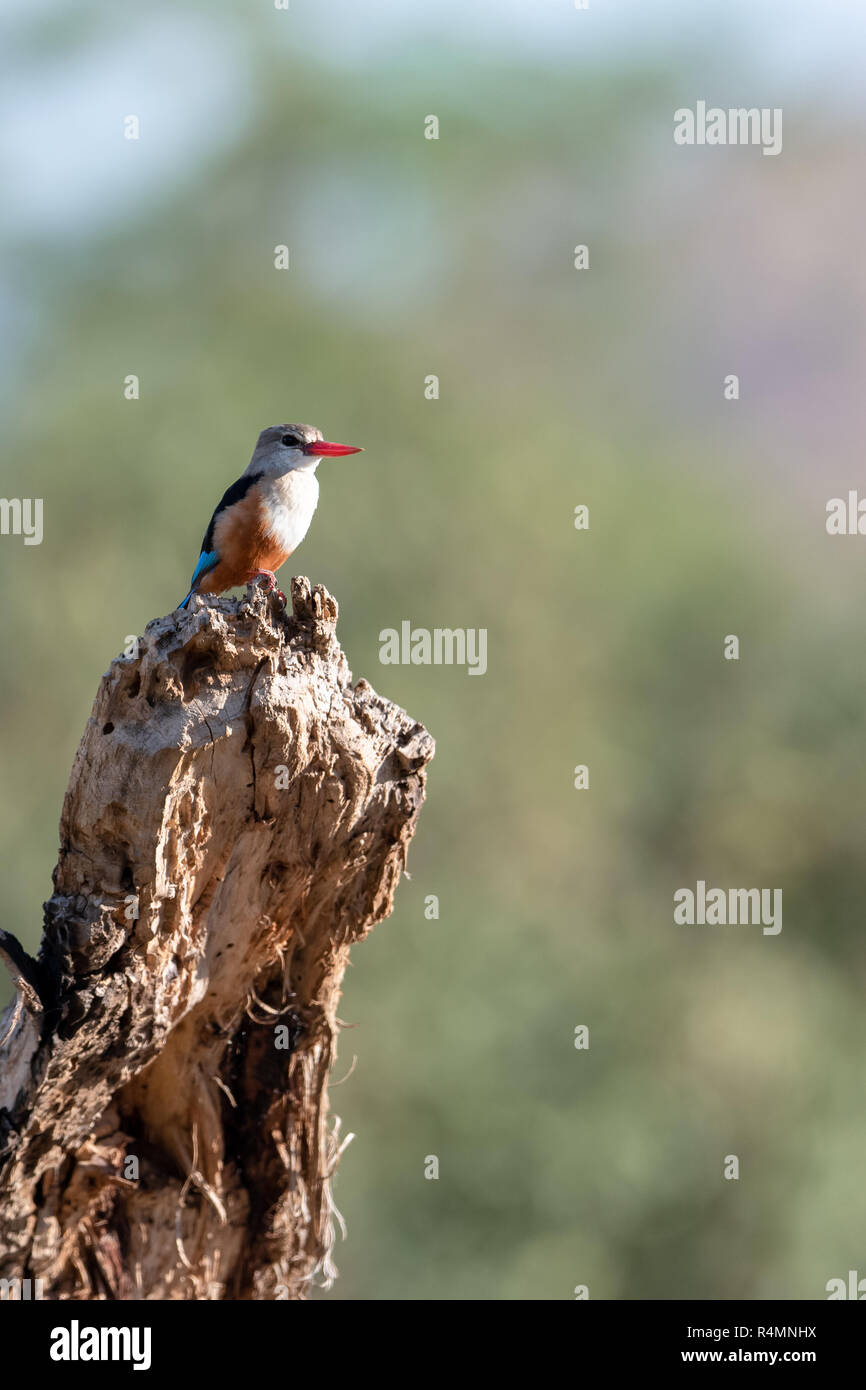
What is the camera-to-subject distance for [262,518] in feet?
16.4

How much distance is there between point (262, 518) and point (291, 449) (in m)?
0.48

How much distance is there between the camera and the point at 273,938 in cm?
427

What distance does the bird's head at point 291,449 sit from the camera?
528 cm
